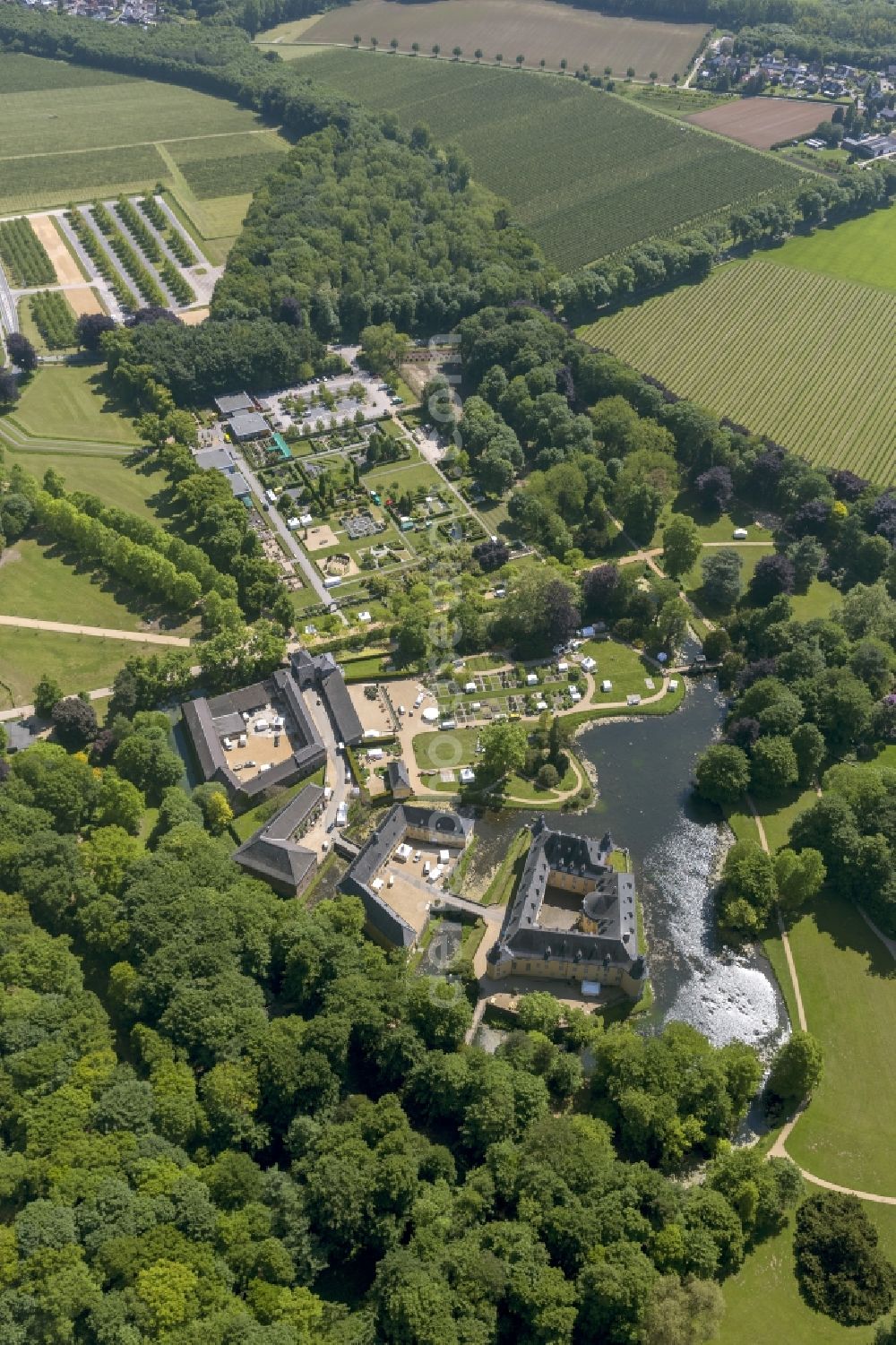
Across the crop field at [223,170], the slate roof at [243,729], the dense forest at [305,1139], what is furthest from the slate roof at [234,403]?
the dense forest at [305,1139]

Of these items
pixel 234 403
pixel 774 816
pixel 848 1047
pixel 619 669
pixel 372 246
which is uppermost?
pixel 372 246

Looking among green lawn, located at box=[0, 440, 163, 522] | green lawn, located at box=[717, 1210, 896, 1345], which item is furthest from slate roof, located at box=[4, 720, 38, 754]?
green lawn, located at box=[717, 1210, 896, 1345]

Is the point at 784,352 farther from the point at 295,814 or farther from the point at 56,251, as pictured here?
the point at 56,251

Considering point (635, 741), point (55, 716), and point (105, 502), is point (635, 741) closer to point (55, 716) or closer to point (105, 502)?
point (55, 716)

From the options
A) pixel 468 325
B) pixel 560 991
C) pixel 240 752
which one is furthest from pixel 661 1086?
pixel 468 325

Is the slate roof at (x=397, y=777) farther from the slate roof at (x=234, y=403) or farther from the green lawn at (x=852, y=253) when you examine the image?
the green lawn at (x=852, y=253)

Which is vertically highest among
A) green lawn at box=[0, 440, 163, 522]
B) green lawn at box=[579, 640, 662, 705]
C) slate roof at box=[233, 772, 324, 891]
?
green lawn at box=[0, 440, 163, 522]

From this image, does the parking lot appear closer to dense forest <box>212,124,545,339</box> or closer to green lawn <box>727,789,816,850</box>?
dense forest <box>212,124,545,339</box>

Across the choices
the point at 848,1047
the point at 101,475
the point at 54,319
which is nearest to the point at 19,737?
the point at 101,475
